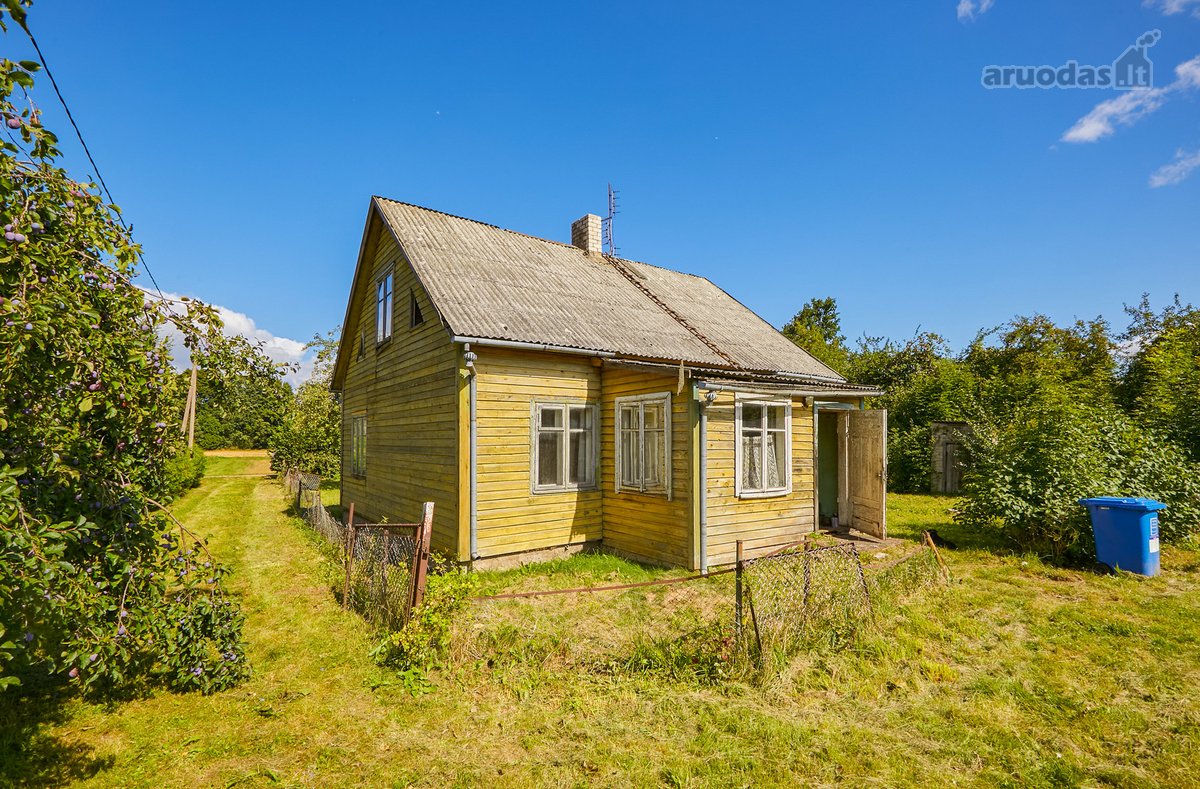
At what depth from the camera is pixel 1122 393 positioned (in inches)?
765

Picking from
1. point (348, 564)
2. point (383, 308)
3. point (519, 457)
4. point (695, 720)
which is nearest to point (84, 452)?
point (348, 564)

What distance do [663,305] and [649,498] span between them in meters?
6.59

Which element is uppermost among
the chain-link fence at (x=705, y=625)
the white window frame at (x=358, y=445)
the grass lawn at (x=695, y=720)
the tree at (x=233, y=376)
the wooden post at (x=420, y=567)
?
the tree at (x=233, y=376)

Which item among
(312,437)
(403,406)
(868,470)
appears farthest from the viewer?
(312,437)

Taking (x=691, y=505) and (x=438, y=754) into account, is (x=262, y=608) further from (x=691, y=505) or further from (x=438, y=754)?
(x=691, y=505)

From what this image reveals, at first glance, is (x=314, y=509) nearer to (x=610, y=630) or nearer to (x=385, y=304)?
(x=385, y=304)

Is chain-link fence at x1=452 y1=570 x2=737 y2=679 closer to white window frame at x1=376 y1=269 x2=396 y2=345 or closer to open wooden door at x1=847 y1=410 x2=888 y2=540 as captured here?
open wooden door at x1=847 y1=410 x2=888 y2=540

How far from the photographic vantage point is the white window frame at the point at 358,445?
15352mm

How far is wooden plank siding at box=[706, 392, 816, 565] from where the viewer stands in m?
9.98

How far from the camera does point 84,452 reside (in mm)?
4461

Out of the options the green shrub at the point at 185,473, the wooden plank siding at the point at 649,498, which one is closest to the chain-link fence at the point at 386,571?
the wooden plank siding at the point at 649,498

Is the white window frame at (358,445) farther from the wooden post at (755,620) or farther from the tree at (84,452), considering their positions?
the wooden post at (755,620)

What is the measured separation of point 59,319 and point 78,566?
7.88ft

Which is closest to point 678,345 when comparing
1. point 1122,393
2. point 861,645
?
point 861,645
